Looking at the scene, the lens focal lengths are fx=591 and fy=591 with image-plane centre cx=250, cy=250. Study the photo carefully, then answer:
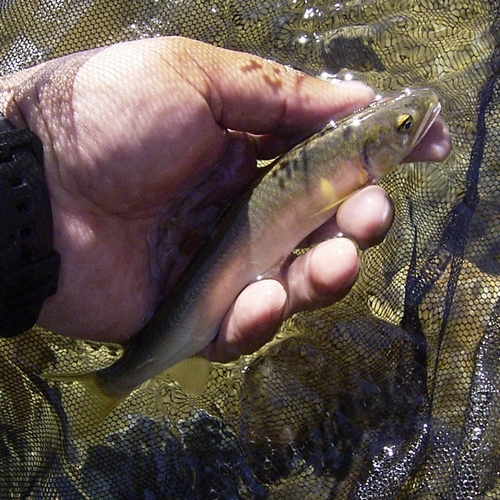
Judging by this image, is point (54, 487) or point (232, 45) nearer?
point (54, 487)

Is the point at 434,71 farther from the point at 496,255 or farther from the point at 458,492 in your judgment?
the point at 458,492

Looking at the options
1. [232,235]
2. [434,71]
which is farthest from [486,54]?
[232,235]

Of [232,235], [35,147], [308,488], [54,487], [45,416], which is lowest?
[308,488]

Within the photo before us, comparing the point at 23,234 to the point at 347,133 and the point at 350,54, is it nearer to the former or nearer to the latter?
the point at 347,133

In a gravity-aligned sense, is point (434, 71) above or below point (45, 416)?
above

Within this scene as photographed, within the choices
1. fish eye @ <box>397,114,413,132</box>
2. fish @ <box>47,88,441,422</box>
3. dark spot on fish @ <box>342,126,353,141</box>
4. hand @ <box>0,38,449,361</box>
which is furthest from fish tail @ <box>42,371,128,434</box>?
fish eye @ <box>397,114,413,132</box>

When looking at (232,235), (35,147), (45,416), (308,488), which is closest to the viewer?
(35,147)

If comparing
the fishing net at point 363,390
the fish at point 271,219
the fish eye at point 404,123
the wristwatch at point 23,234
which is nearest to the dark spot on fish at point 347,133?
the fish at point 271,219

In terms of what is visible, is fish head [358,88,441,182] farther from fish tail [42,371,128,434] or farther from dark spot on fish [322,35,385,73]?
fish tail [42,371,128,434]
